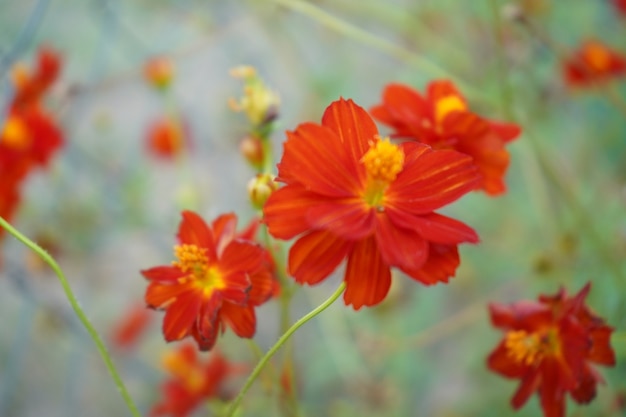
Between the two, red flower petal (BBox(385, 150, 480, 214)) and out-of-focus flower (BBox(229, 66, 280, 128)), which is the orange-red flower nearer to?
red flower petal (BBox(385, 150, 480, 214))

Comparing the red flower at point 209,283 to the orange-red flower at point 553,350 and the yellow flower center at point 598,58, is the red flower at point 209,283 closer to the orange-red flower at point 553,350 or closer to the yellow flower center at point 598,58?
the orange-red flower at point 553,350

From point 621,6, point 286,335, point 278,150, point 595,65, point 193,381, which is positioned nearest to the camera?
point 286,335

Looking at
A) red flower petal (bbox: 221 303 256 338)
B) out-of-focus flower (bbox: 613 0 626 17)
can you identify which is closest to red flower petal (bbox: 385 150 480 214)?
red flower petal (bbox: 221 303 256 338)

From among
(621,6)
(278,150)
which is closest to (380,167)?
(621,6)

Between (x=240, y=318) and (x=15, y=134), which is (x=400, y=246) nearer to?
(x=240, y=318)

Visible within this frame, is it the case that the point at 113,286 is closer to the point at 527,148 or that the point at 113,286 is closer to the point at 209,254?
the point at 527,148

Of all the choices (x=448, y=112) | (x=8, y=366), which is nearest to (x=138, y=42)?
(x=8, y=366)
